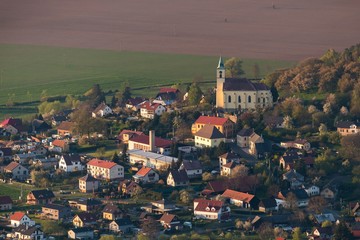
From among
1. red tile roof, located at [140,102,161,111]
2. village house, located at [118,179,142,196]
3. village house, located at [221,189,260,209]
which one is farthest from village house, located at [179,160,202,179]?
red tile roof, located at [140,102,161,111]

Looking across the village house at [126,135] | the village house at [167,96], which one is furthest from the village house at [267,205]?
the village house at [167,96]

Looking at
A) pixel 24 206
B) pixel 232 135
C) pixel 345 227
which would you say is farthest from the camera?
pixel 232 135

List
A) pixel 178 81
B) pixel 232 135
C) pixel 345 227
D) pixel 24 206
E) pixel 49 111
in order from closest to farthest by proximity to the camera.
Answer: pixel 345 227 → pixel 24 206 → pixel 232 135 → pixel 49 111 → pixel 178 81

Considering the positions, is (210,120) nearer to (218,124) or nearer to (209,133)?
(218,124)

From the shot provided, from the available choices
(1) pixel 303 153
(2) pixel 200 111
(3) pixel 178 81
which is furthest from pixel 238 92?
(3) pixel 178 81

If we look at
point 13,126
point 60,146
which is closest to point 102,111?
point 13,126

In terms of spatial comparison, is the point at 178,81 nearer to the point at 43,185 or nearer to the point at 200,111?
the point at 200,111

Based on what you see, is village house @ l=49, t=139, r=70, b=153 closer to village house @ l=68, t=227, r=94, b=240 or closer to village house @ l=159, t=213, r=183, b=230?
village house @ l=159, t=213, r=183, b=230
